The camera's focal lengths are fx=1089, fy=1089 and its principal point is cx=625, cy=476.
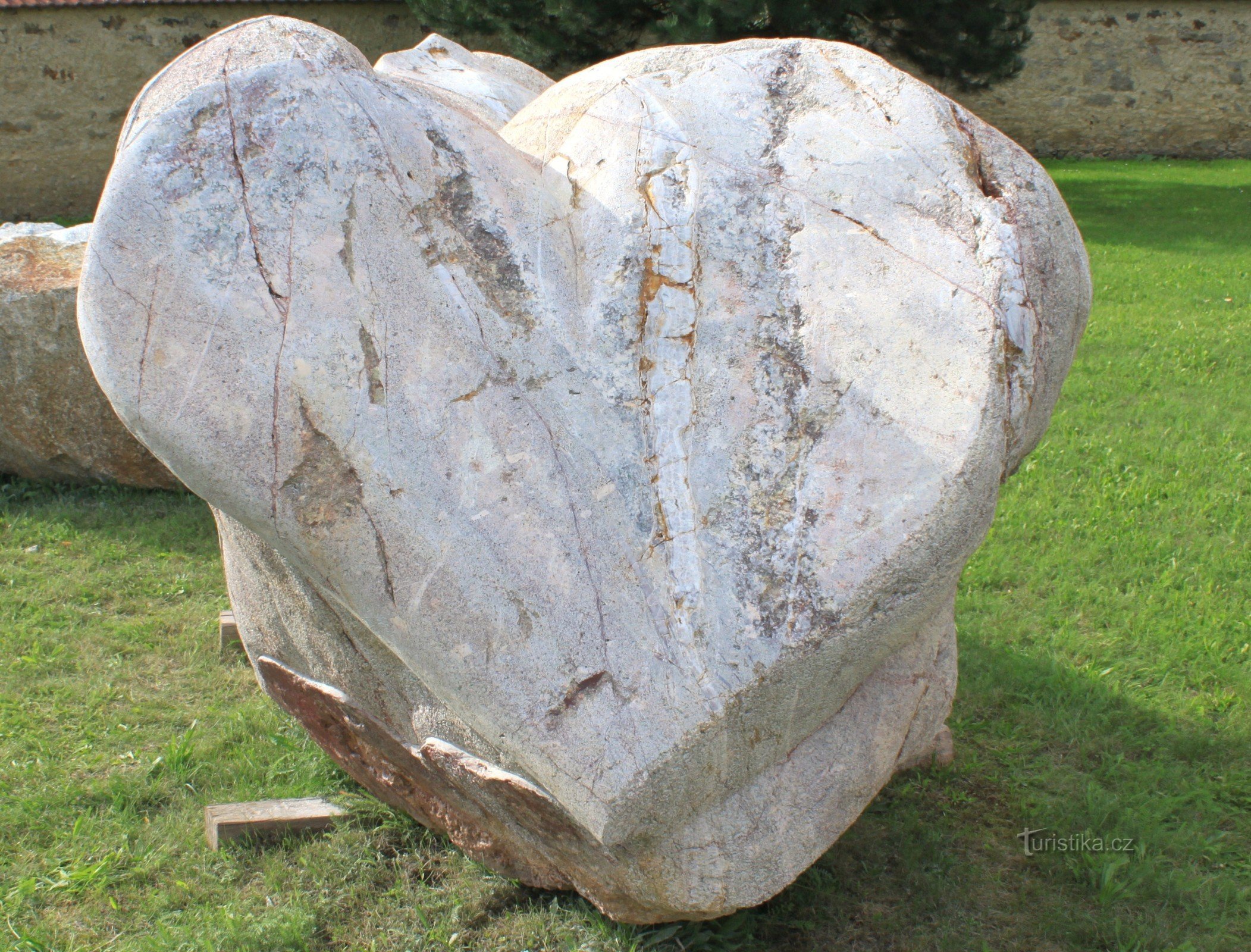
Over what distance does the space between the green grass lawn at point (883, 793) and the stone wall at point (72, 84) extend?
9039mm

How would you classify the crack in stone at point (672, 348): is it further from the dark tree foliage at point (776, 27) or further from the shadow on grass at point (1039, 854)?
the dark tree foliage at point (776, 27)

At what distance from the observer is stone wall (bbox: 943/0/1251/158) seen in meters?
14.5

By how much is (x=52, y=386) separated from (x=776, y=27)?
7168 mm

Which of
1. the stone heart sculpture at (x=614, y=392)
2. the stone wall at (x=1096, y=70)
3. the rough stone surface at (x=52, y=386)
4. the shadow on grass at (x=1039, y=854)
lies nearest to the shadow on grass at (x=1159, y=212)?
the stone wall at (x=1096, y=70)

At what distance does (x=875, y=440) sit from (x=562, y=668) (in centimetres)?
62

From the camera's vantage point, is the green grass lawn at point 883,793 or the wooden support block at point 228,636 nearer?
the green grass lawn at point 883,793

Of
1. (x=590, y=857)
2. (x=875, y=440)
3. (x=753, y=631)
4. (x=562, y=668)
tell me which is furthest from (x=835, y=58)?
(x=590, y=857)

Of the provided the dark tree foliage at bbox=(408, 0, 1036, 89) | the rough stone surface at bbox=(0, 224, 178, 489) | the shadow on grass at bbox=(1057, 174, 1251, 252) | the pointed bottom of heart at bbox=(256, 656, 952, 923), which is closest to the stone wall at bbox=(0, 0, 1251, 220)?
the shadow on grass at bbox=(1057, 174, 1251, 252)

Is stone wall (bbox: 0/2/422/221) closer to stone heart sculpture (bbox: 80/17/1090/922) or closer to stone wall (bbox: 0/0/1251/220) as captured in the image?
stone wall (bbox: 0/0/1251/220)

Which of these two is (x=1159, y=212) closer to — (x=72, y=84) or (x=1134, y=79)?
(x=1134, y=79)

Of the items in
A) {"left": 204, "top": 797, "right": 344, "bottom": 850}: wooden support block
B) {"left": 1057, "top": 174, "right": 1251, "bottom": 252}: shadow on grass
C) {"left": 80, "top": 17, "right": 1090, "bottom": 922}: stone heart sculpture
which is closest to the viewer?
{"left": 80, "top": 17, "right": 1090, "bottom": 922}: stone heart sculpture

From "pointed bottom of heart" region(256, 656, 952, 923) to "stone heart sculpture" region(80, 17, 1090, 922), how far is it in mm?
18

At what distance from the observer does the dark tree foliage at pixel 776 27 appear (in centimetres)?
941

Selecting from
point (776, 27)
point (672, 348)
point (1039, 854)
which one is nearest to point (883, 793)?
point (1039, 854)
